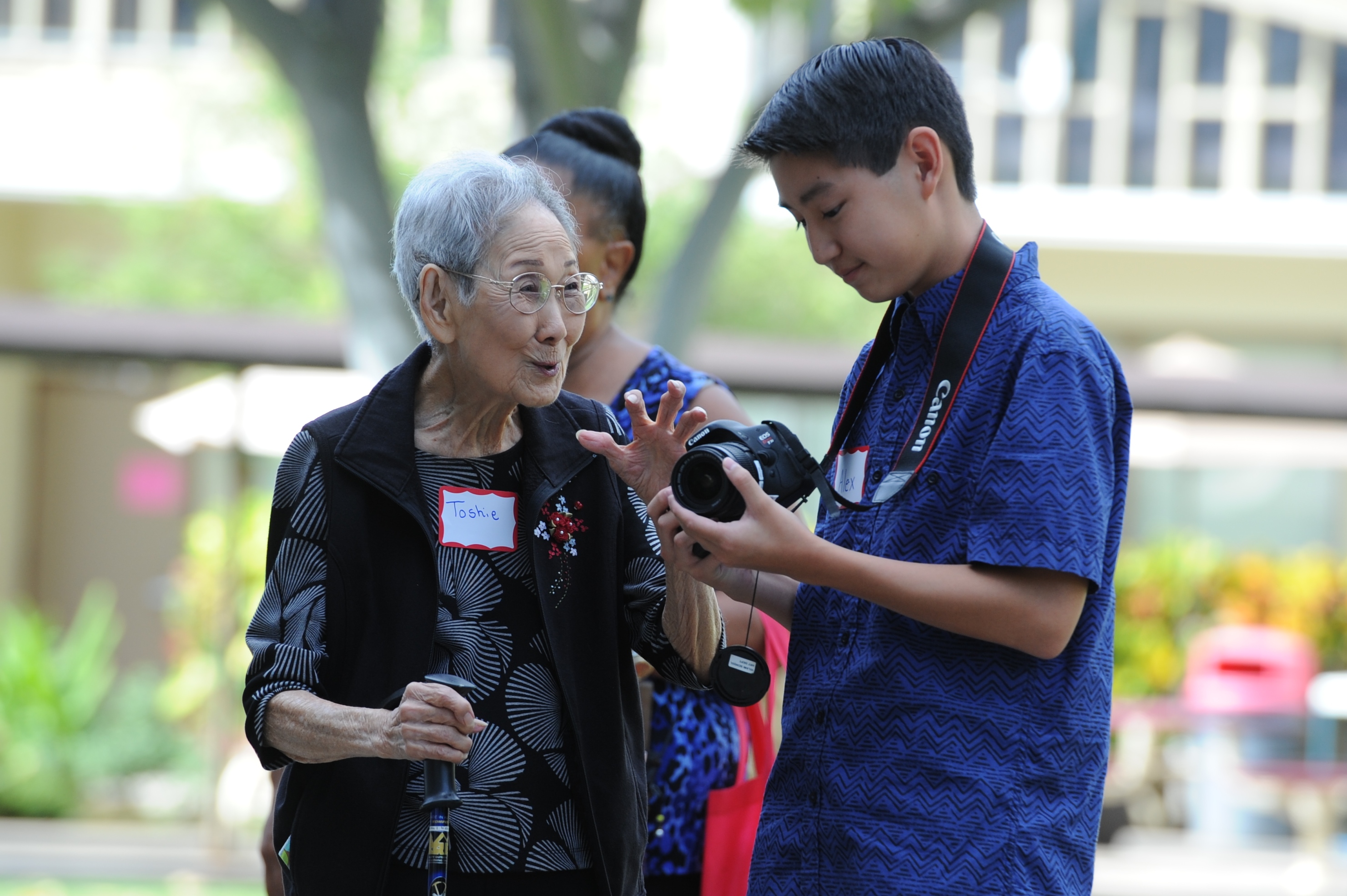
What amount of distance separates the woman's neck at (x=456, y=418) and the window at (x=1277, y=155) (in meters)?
18.9

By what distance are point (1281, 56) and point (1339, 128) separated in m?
1.26

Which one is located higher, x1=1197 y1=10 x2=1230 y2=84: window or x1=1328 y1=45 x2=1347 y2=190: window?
x1=1197 y1=10 x2=1230 y2=84: window

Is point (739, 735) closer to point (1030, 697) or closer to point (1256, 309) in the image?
point (1030, 697)

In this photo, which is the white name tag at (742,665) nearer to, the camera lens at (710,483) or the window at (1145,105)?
the camera lens at (710,483)

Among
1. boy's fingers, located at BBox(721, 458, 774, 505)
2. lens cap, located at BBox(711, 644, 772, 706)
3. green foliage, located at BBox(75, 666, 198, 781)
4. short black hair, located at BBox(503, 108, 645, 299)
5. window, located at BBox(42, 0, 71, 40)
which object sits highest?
window, located at BBox(42, 0, 71, 40)

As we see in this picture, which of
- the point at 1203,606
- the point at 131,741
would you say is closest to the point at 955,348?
the point at 1203,606

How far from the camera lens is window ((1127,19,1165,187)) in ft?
62.7

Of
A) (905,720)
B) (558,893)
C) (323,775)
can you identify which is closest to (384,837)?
(323,775)

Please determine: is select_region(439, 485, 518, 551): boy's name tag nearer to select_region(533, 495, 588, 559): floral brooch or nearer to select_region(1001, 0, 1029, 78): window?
select_region(533, 495, 588, 559): floral brooch

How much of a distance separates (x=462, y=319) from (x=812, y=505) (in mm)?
7799

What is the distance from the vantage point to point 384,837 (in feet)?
6.07

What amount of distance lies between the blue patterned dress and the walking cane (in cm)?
65

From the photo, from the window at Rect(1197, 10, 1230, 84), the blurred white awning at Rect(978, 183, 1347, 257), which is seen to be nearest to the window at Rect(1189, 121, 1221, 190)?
the blurred white awning at Rect(978, 183, 1347, 257)

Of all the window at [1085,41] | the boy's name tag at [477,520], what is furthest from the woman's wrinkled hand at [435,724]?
the window at [1085,41]
